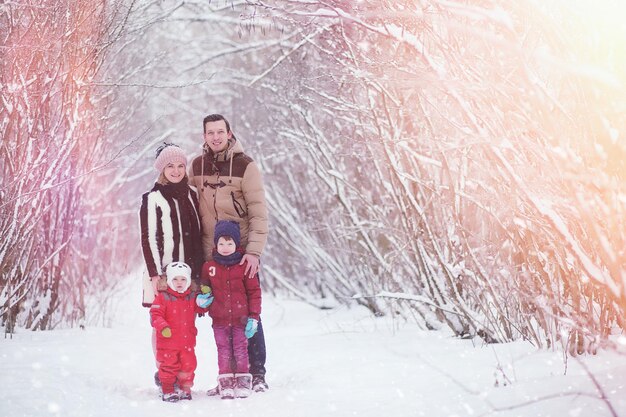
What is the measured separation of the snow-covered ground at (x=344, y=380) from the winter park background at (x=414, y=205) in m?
0.02

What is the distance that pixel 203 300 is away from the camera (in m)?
4.24

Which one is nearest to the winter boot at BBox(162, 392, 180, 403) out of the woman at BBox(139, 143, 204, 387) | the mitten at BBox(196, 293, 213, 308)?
the woman at BBox(139, 143, 204, 387)

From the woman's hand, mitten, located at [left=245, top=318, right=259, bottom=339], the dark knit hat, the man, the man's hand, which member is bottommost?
mitten, located at [left=245, top=318, right=259, bottom=339]

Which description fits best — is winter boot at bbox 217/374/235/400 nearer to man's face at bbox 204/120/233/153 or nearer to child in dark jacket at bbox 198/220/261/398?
child in dark jacket at bbox 198/220/261/398

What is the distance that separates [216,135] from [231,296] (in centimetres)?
96

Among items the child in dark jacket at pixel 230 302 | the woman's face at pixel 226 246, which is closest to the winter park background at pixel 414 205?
the child in dark jacket at pixel 230 302

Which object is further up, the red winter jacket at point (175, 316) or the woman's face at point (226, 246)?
the woman's face at point (226, 246)

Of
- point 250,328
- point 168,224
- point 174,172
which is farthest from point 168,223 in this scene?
point 250,328

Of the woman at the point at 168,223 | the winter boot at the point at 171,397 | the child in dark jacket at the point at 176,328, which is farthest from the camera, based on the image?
the woman at the point at 168,223

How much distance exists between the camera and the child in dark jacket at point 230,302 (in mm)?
4242

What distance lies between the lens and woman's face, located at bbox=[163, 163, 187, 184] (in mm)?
4395

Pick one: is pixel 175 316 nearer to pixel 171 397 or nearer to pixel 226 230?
pixel 171 397

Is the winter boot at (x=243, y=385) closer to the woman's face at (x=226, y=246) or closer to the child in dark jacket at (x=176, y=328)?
the child in dark jacket at (x=176, y=328)

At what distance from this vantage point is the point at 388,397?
3.51m
